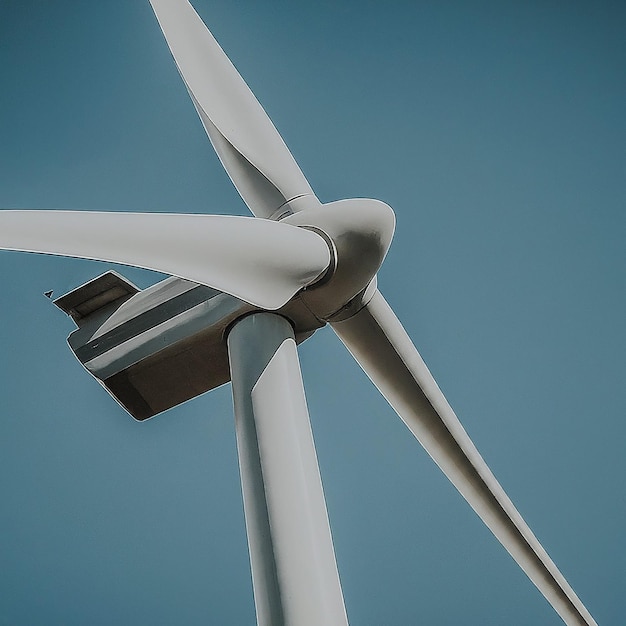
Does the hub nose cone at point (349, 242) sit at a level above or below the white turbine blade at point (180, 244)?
above

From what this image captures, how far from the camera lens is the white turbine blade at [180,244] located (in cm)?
347

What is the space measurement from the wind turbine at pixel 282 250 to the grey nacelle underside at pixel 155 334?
1.06 feet

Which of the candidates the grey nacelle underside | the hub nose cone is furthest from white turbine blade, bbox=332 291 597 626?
the grey nacelle underside

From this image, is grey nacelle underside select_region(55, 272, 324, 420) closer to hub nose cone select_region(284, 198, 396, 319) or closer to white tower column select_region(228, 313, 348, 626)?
hub nose cone select_region(284, 198, 396, 319)

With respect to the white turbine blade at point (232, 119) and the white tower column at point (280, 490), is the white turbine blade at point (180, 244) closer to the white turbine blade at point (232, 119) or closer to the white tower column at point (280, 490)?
the white tower column at point (280, 490)

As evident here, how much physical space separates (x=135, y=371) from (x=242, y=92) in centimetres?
203

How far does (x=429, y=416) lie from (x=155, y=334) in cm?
191

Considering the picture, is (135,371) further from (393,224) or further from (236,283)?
(393,224)

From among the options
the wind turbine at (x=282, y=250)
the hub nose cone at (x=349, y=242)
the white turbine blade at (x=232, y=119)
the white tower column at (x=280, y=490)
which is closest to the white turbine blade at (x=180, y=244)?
the wind turbine at (x=282, y=250)

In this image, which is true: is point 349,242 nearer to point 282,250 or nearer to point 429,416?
point 282,250

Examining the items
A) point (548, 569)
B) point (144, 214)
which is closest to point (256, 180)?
point (144, 214)

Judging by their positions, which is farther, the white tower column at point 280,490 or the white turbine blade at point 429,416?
the white turbine blade at point 429,416

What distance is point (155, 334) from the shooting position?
4.46 meters

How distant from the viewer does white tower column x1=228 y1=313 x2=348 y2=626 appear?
2.99 meters
